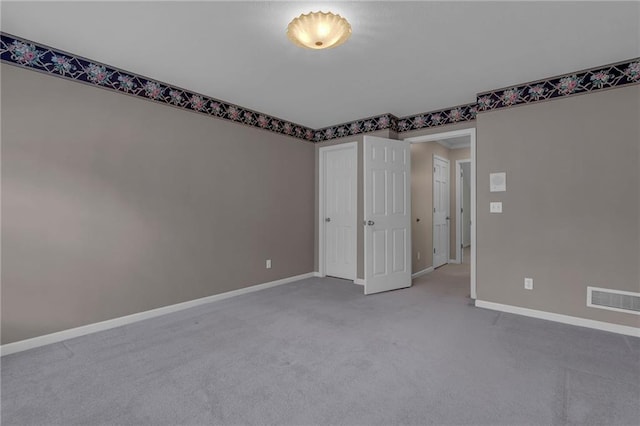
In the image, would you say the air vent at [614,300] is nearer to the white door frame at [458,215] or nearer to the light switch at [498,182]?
the light switch at [498,182]

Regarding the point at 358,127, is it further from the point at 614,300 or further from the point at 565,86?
the point at 614,300

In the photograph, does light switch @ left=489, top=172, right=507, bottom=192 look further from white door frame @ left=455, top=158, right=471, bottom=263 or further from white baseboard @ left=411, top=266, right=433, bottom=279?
white door frame @ left=455, top=158, right=471, bottom=263

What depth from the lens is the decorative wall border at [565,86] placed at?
2.72 meters

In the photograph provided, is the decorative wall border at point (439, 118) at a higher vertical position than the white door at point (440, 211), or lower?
higher

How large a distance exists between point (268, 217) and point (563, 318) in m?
3.54

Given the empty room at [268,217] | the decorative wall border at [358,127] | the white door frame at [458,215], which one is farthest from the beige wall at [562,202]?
the white door frame at [458,215]

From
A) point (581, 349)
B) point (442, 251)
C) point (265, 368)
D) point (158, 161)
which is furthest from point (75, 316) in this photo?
point (442, 251)

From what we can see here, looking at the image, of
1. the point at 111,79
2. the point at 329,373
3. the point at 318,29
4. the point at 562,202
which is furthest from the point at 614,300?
the point at 111,79

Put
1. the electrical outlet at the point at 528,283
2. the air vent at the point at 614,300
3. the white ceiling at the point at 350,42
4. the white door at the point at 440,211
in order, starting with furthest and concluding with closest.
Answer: the white door at the point at 440,211 < the electrical outlet at the point at 528,283 < the air vent at the point at 614,300 < the white ceiling at the point at 350,42

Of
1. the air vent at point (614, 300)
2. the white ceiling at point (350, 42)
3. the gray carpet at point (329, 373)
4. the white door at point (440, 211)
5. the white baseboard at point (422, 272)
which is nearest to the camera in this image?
the gray carpet at point (329, 373)

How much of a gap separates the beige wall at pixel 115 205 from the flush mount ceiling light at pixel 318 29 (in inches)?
75.6

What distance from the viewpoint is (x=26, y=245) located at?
2.40 meters

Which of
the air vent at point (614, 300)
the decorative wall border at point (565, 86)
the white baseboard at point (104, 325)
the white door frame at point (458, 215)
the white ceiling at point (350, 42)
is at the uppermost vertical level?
the white ceiling at point (350, 42)

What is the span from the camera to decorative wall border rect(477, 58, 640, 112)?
8.92ft
